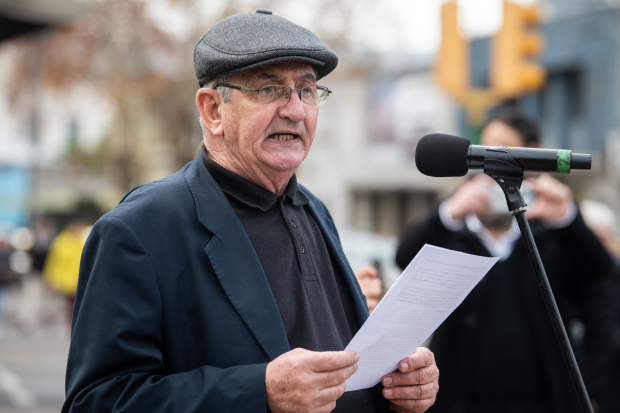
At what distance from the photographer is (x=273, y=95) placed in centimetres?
189

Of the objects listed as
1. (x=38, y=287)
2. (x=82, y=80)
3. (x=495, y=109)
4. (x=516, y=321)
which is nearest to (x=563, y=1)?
(x=495, y=109)

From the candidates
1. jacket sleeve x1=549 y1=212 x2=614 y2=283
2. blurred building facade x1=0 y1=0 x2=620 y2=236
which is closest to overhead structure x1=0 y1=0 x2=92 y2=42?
jacket sleeve x1=549 y1=212 x2=614 y2=283

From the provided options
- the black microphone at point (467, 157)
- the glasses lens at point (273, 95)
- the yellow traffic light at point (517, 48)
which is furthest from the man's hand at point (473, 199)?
the yellow traffic light at point (517, 48)

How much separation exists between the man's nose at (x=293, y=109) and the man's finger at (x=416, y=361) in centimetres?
75

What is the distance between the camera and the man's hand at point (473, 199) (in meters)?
3.22

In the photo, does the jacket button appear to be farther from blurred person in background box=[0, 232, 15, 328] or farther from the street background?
blurred person in background box=[0, 232, 15, 328]

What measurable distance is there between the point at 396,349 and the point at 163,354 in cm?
60

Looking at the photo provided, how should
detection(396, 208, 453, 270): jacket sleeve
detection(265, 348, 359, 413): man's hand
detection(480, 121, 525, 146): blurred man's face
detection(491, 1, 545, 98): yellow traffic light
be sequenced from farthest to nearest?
detection(491, 1, 545, 98): yellow traffic light → detection(480, 121, 525, 146): blurred man's face → detection(396, 208, 453, 270): jacket sleeve → detection(265, 348, 359, 413): man's hand

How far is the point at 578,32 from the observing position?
19391mm

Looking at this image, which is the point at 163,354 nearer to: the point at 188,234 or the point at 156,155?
the point at 188,234

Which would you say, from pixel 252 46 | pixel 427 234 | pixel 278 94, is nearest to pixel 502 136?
pixel 427 234

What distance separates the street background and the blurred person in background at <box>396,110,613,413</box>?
4203 mm

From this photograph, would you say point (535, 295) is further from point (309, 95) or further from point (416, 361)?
point (309, 95)

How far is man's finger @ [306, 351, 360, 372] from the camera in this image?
59.7 inches
